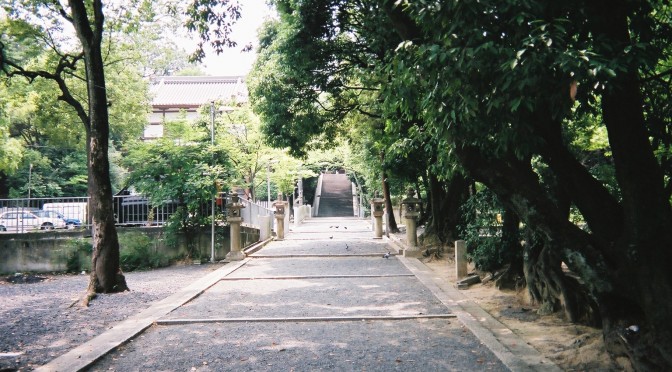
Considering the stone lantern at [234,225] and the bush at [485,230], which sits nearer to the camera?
the bush at [485,230]

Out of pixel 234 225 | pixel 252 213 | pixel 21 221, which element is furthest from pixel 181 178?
pixel 252 213

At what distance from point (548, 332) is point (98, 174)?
7935 millimetres

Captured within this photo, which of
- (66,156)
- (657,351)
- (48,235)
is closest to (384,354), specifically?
(657,351)

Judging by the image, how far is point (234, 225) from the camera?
48.9ft

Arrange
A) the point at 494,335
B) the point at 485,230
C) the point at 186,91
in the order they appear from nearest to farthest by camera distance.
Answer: the point at 494,335, the point at 485,230, the point at 186,91

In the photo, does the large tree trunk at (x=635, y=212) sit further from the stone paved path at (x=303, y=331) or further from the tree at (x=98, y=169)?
the tree at (x=98, y=169)

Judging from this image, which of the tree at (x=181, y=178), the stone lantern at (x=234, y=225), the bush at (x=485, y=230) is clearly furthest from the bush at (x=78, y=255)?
the bush at (x=485, y=230)

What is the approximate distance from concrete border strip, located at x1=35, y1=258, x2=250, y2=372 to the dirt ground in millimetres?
4694

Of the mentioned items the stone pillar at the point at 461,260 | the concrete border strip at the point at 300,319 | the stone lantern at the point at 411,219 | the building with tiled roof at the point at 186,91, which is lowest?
the concrete border strip at the point at 300,319

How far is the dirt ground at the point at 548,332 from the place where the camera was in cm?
503

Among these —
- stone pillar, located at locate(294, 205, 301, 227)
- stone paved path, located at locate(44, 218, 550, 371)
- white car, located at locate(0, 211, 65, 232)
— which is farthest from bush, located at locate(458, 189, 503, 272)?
stone pillar, located at locate(294, 205, 301, 227)

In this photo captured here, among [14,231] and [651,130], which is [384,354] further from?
[14,231]

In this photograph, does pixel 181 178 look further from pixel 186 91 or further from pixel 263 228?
pixel 186 91

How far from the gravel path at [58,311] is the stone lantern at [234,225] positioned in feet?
6.90
